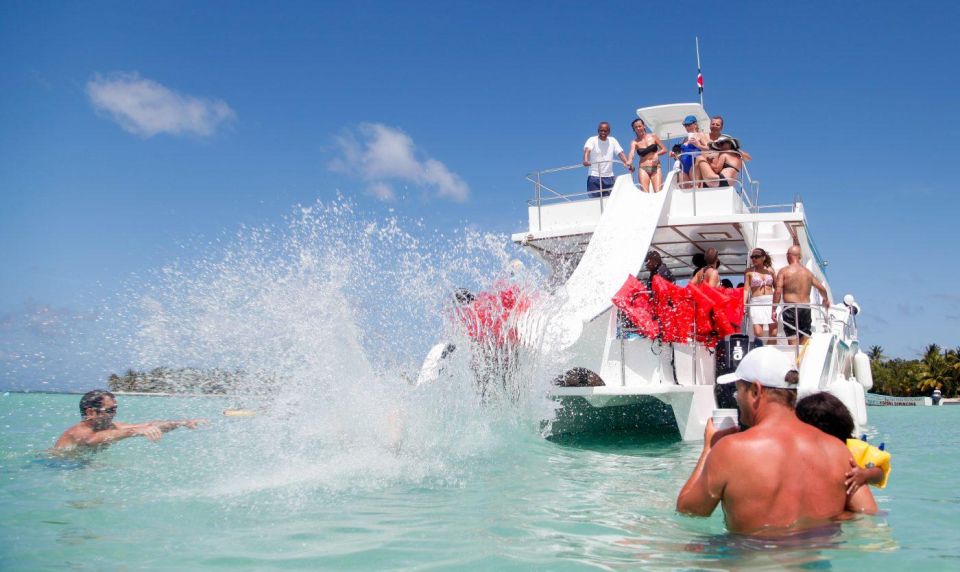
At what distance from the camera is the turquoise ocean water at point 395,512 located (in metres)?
3.81

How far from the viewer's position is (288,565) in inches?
147

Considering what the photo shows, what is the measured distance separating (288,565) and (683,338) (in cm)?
653

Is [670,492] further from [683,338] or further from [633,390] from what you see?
[683,338]

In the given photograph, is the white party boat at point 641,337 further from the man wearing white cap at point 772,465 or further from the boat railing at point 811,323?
the man wearing white cap at point 772,465

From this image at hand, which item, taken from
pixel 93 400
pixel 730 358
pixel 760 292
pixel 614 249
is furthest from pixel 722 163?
pixel 93 400

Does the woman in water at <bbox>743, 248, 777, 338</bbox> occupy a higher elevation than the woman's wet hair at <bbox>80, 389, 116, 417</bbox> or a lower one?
higher

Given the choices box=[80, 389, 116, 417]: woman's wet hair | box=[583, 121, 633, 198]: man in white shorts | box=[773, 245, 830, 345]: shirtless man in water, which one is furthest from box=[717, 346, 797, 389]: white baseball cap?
box=[583, 121, 633, 198]: man in white shorts

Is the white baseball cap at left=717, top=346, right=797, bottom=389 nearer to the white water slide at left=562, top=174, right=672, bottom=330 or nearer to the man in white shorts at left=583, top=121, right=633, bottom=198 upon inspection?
the white water slide at left=562, top=174, right=672, bottom=330

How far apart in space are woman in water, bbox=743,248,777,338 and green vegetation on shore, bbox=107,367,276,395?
6124 millimetres

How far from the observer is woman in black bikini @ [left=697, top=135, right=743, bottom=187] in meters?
11.6

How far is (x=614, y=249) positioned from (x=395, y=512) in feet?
20.6

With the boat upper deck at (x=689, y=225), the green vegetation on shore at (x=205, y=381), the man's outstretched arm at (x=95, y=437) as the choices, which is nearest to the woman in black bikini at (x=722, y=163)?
the boat upper deck at (x=689, y=225)

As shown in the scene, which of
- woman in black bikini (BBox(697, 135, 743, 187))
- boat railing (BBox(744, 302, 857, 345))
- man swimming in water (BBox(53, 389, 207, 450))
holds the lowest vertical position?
man swimming in water (BBox(53, 389, 207, 450))

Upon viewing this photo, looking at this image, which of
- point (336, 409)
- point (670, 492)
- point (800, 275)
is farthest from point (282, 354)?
point (800, 275)
